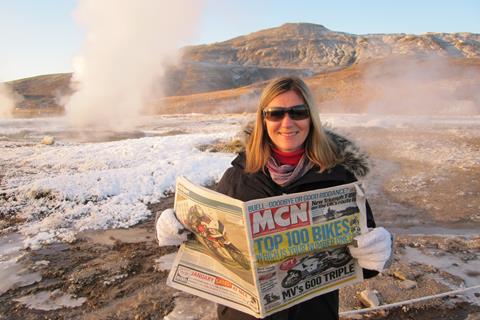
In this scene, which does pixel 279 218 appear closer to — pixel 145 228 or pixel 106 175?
pixel 145 228

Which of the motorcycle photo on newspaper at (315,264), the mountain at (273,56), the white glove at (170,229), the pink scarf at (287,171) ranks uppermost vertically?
the mountain at (273,56)

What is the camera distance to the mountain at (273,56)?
75681 mm

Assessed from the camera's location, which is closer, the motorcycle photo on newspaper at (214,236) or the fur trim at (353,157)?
the motorcycle photo on newspaper at (214,236)

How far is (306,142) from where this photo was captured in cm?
218

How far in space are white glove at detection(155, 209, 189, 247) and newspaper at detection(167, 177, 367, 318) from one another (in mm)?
48

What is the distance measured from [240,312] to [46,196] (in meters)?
7.47

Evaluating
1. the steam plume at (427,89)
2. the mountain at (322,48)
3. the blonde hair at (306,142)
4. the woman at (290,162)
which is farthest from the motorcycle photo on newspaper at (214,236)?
the mountain at (322,48)

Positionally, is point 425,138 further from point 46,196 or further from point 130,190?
point 46,196

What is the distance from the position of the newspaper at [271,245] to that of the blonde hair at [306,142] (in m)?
0.24

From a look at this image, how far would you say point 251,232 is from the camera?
1783mm

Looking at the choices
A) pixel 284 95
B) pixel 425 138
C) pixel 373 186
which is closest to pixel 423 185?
pixel 373 186

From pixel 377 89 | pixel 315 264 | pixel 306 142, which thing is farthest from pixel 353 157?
pixel 377 89

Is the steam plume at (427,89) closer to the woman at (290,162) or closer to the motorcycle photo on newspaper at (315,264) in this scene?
the woman at (290,162)

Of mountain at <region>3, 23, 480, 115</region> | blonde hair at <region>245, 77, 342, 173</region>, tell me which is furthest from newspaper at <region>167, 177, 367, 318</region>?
mountain at <region>3, 23, 480, 115</region>
